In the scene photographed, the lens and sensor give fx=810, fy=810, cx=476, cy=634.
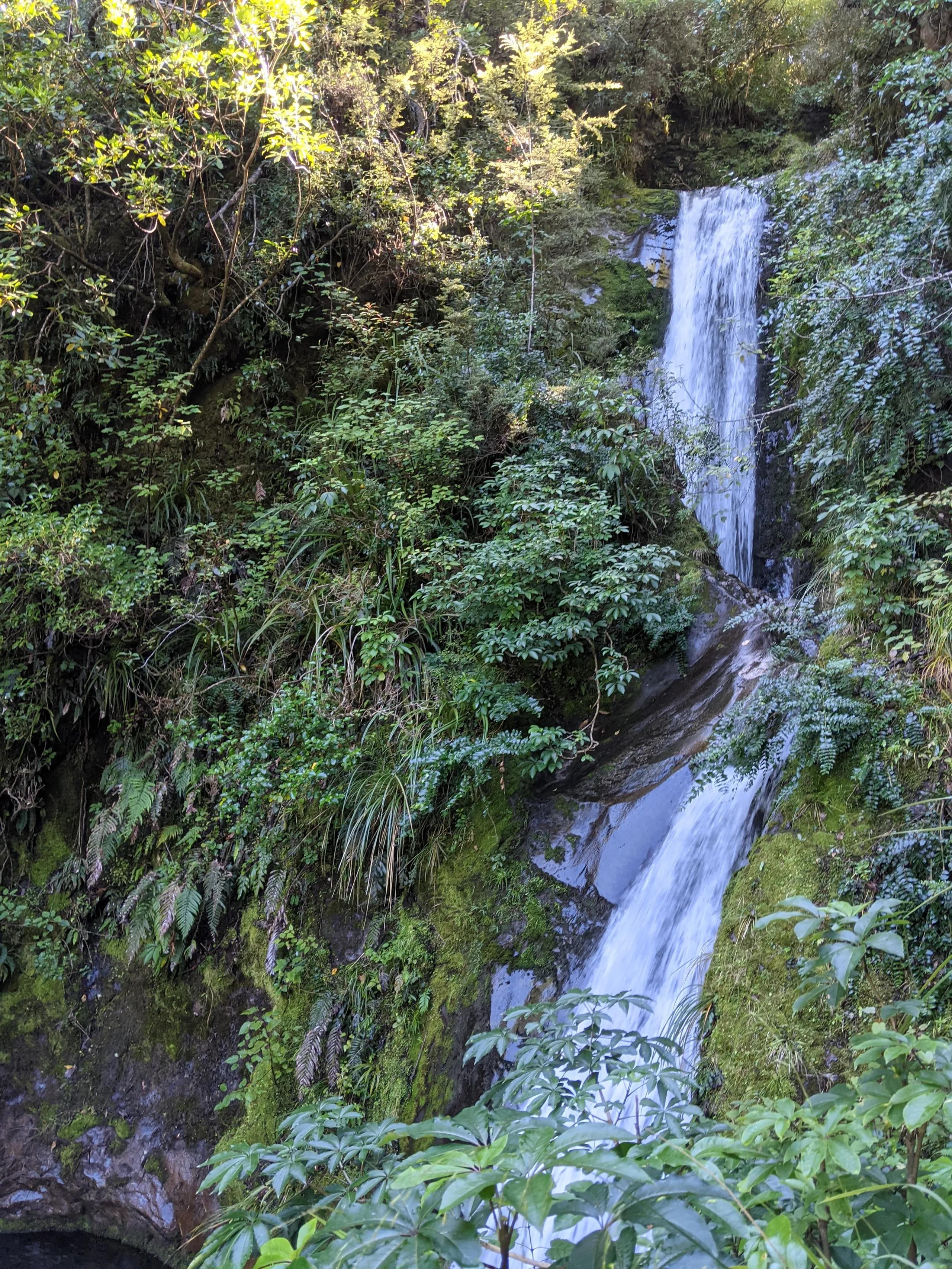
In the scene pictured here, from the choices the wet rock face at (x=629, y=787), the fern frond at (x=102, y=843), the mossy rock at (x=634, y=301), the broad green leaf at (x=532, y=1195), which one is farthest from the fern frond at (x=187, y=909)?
the mossy rock at (x=634, y=301)

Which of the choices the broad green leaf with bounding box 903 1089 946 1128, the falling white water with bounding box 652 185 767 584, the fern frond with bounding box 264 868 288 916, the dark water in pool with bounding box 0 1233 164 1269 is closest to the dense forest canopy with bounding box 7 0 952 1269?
the fern frond with bounding box 264 868 288 916

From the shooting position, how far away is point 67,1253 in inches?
213

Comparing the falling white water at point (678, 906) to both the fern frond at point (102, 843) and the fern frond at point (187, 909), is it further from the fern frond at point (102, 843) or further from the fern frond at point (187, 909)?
the fern frond at point (102, 843)

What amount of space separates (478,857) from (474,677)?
1089 millimetres

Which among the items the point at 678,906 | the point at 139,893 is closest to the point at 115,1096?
the point at 139,893

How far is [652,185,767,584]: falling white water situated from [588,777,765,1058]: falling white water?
2865 millimetres

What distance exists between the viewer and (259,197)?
25.3 ft

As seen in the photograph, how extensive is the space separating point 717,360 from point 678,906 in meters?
6.03

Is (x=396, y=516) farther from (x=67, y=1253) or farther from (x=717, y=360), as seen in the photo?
(x=67, y=1253)

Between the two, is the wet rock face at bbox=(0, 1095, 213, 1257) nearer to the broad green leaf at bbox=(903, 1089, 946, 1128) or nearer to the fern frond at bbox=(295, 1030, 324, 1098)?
the fern frond at bbox=(295, 1030, 324, 1098)

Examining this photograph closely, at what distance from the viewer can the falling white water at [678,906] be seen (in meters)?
3.51

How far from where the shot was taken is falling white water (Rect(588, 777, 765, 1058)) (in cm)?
351

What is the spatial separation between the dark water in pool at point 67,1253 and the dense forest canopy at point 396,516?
140cm

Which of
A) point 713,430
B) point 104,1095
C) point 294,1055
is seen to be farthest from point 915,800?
point 104,1095
